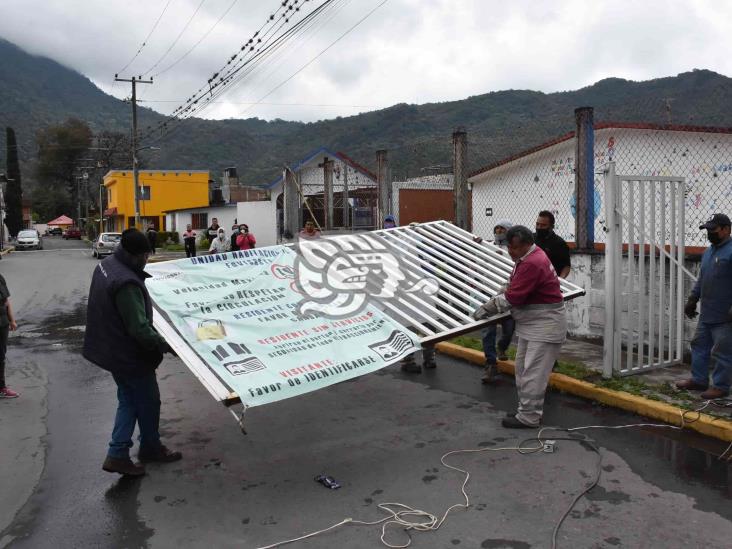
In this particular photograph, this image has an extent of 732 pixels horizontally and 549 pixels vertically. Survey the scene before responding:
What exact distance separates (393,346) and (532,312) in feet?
4.40

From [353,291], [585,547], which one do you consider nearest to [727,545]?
[585,547]

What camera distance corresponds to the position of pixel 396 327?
16.8 feet

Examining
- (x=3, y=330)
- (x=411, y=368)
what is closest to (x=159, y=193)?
(x=3, y=330)

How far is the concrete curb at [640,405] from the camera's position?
5086mm

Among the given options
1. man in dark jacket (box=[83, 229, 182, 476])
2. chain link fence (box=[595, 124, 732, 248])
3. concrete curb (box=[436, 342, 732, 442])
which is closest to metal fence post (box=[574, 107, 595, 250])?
concrete curb (box=[436, 342, 732, 442])

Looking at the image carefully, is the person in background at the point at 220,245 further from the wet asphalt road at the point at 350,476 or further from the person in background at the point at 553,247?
the person in background at the point at 553,247

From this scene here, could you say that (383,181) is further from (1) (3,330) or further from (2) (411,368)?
(1) (3,330)

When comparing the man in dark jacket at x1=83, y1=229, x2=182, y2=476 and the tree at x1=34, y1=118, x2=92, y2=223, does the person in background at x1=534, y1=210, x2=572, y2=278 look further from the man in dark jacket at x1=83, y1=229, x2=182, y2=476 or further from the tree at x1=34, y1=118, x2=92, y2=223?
the tree at x1=34, y1=118, x2=92, y2=223

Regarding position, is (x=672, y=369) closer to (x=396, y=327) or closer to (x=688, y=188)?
(x=396, y=327)

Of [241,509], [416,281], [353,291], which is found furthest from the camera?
[416,281]

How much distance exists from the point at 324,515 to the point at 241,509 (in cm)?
56

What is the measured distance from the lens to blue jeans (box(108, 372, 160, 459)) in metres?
4.41

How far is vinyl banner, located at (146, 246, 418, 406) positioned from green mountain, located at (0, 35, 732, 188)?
5.18 m

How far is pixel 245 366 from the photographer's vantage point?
424cm
